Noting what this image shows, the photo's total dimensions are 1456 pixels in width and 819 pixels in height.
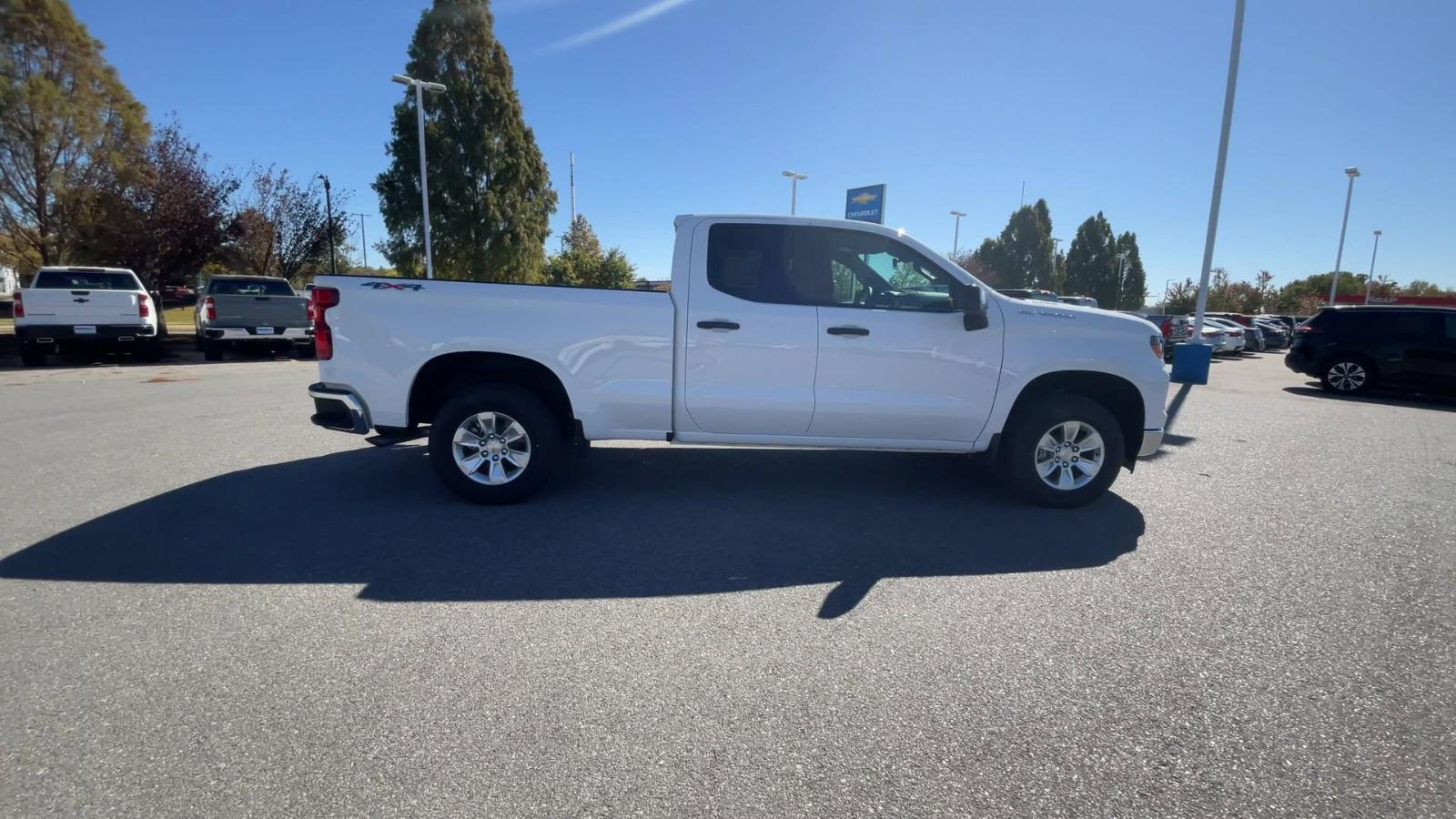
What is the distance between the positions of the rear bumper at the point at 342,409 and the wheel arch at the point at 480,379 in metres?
0.30

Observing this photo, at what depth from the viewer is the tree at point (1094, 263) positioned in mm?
60906

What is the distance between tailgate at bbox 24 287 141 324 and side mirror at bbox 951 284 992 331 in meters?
15.1

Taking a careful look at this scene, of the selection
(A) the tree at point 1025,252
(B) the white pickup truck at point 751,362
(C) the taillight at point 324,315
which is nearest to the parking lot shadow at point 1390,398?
(B) the white pickup truck at point 751,362

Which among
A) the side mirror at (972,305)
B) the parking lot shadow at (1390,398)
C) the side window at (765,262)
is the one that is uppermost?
the side window at (765,262)

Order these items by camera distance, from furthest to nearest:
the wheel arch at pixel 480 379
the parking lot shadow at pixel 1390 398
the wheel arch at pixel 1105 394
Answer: the parking lot shadow at pixel 1390 398 → the wheel arch at pixel 1105 394 → the wheel arch at pixel 480 379

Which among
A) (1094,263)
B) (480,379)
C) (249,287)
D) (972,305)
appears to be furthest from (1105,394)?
(1094,263)

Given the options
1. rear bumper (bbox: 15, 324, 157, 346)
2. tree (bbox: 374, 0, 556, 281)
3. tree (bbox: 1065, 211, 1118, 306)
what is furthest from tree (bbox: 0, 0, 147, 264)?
tree (bbox: 1065, 211, 1118, 306)

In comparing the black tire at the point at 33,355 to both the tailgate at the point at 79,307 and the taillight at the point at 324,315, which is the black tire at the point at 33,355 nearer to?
the tailgate at the point at 79,307

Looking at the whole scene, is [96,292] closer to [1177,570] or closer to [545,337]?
[545,337]

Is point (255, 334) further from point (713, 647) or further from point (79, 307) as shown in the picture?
point (713, 647)

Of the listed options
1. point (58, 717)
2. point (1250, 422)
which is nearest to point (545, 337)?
point (58, 717)

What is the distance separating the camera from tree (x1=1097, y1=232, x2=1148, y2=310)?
6216cm

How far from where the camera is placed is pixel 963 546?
173 inches

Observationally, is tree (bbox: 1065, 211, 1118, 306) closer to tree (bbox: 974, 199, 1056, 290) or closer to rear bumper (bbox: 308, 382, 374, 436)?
tree (bbox: 974, 199, 1056, 290)
